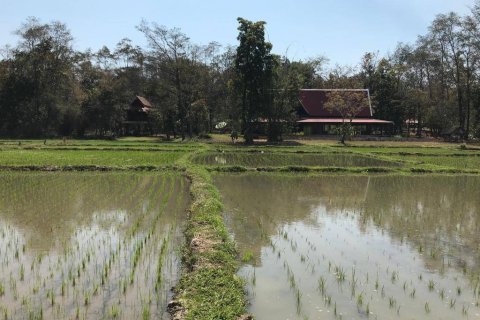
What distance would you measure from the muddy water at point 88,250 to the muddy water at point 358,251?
53.3 inches

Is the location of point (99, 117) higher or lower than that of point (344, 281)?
higher

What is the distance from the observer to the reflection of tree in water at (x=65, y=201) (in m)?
8.54

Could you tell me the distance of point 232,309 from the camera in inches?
182

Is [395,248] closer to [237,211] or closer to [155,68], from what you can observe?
[237,211]

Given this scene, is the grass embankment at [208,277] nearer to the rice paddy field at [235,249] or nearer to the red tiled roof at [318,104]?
the rice paddy field at [235,249]

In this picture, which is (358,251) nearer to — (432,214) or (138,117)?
(432,214)

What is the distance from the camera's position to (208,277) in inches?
214

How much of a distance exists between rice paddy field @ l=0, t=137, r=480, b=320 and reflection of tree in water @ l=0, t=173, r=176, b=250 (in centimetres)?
5

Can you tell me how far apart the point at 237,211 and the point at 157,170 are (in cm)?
787

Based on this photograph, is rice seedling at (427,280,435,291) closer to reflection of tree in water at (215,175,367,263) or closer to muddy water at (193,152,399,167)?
reflection of tree in water at (215,175,367,263)

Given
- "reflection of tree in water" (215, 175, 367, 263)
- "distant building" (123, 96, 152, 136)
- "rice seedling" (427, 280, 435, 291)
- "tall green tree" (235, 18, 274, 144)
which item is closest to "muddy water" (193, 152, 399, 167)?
"reflection of tree in water" (215, 175, 367, 263)

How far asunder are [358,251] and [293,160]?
15329 millimetres

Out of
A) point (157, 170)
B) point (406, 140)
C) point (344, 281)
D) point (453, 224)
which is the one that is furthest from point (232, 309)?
point (406, 140)

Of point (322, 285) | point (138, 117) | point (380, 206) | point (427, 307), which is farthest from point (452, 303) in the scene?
point (138, 117)
